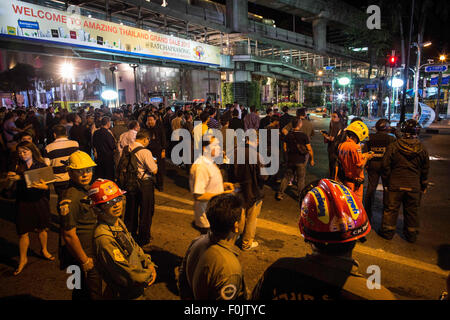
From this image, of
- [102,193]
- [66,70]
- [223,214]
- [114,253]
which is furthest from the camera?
[66,70]

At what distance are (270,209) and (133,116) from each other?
801 centimetres

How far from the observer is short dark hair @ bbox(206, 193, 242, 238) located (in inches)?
72.9

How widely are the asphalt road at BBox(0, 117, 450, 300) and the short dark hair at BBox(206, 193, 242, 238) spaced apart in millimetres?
2038

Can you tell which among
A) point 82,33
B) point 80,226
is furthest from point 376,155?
point 82,33

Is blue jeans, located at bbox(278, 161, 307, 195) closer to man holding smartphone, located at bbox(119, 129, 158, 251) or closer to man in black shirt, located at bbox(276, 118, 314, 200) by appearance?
man in black shirt, located at bbox(276, 118, 314, 200)

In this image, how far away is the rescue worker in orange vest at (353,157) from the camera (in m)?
4.88

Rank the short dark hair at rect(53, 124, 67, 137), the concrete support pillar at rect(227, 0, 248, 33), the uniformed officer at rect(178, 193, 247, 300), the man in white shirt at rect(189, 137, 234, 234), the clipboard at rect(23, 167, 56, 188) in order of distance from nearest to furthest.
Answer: the uniformed officer at rect(178, 193, 247, 300) → the clipboard at rect(23, 167, 56, 188) → the man in white shirt at rect(189, 137, 234, 234) → the short dark hair at rect(53, 124, 67, 137) → the concrete support pillar at rect(227, 0, 248, 33)

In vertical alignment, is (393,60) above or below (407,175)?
above

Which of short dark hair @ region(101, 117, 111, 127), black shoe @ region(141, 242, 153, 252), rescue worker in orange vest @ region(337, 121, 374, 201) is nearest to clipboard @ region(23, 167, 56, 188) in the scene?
black shoe @ region(141, 242, 153, 252)

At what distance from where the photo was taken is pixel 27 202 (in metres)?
3.99

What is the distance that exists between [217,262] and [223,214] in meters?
0.30

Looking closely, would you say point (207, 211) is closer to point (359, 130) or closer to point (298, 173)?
point (359, 130)

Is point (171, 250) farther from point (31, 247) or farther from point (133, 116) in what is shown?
point (133, 116)
